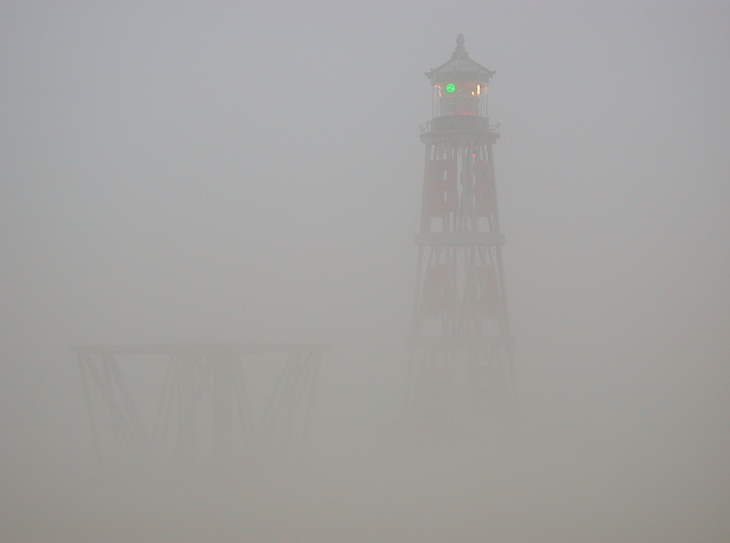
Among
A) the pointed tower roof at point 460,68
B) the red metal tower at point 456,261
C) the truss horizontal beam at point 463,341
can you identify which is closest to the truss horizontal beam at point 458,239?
the red metal tower at point 456,261

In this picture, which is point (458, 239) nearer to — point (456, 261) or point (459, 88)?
point (456, 261)

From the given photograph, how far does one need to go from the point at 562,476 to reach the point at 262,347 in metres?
7.74

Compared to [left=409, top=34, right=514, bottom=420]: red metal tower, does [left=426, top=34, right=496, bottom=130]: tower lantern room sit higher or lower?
higher

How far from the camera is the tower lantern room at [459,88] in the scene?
31.4 m

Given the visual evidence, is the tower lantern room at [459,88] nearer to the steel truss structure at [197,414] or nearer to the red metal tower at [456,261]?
the red metal tower at [456,261]

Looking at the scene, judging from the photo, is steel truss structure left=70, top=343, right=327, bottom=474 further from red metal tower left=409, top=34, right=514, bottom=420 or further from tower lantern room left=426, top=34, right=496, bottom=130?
tower lantern room left=426, top=34, right=496, bottom=130

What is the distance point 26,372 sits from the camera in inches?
1414

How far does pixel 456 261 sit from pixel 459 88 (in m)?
4.83

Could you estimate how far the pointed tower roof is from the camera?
3144 centimetres

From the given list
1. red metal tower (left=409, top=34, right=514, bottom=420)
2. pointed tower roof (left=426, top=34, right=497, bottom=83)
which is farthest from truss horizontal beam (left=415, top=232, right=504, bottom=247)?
pointed tower roof (left=426, top=34, right=497, bottom=83)

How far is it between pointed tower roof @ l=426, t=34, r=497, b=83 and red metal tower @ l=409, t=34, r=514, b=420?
0.03 meters

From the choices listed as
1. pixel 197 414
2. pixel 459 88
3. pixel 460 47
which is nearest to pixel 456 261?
pixel 459 88

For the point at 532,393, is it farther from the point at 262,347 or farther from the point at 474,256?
the point at 262,347

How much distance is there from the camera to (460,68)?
31.4 metres
